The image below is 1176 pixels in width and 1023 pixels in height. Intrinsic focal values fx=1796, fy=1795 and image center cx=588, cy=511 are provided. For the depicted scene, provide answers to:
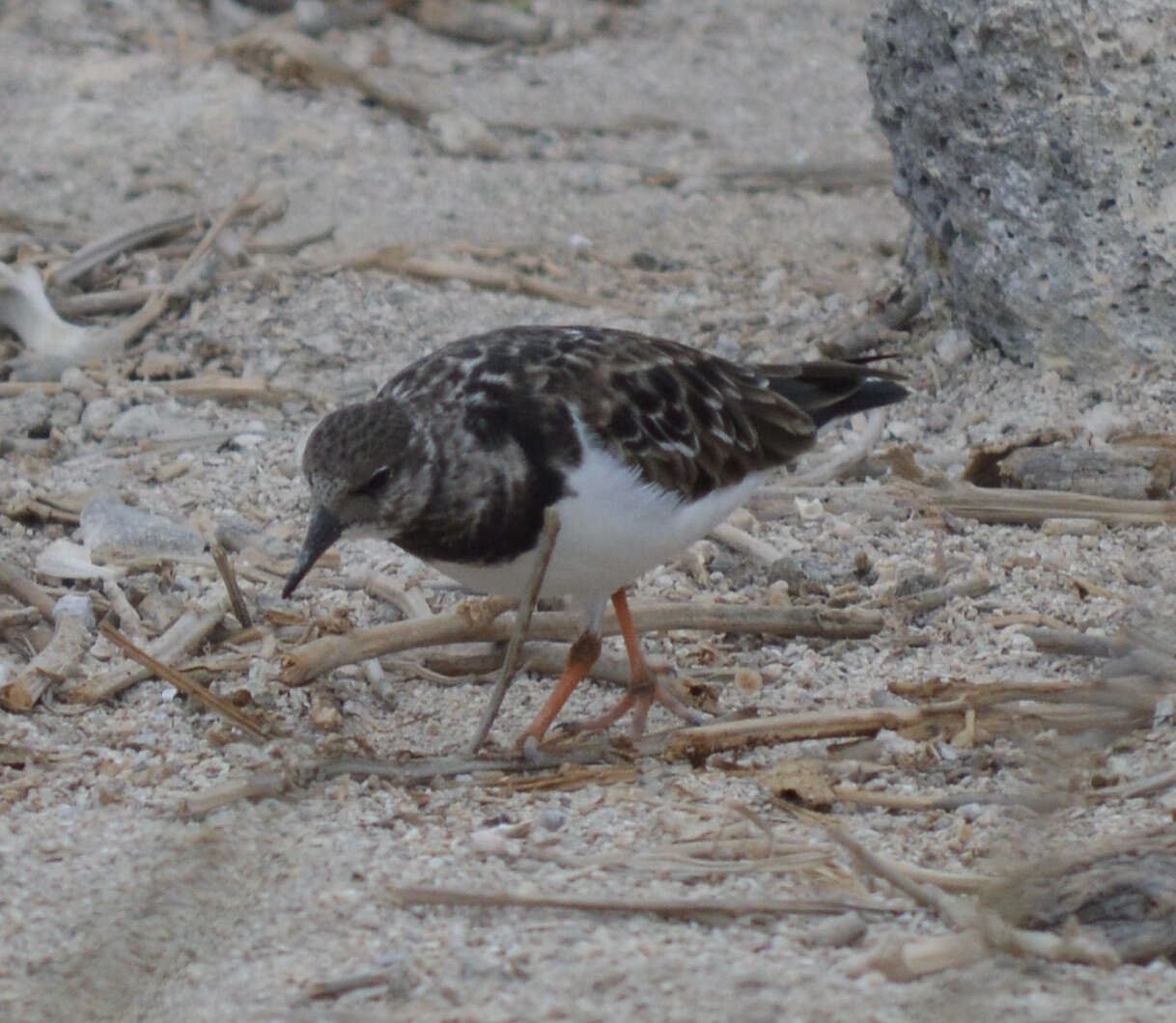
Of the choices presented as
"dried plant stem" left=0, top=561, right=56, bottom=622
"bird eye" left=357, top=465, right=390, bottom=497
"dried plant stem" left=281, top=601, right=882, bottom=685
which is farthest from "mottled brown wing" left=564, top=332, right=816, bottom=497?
"dried plant stem" left=0, top=561, right=56, bottom=622

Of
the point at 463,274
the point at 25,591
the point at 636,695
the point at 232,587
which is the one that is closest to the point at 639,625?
the point at 636,695

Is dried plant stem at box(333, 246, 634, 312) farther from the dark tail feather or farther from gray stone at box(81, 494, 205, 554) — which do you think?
the dark tail feather

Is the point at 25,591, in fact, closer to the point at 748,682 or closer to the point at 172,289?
the point at 748,682

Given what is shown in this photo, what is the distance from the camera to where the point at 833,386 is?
163 inches

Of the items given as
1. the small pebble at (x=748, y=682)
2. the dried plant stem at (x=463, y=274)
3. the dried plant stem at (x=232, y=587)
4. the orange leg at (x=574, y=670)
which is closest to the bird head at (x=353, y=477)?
the dried plant stem at (x=232, y=587)

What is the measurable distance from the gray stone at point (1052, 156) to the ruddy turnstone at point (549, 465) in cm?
129

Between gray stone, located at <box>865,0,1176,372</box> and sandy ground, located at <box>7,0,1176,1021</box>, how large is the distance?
0.16m

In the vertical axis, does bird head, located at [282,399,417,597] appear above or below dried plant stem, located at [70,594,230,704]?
above

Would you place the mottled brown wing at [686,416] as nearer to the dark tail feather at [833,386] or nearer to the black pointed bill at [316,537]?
the dark tail feather at [833,386]

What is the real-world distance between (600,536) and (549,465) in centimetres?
16

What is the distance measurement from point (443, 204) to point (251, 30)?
177cm

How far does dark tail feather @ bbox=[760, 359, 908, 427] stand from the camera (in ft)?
13.4

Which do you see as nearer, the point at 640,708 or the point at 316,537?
the point at 316,537

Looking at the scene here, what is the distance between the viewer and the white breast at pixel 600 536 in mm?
3291
